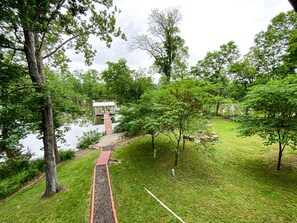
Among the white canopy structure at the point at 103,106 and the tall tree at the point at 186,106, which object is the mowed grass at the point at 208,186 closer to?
the tall tree at the point at 186,106

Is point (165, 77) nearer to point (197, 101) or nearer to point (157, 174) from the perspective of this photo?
point (197, 101)

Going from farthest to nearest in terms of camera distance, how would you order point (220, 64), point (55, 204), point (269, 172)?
point (220, 64) < point (269, 172) < point (55, 204)

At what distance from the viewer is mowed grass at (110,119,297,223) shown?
3463 millimetres

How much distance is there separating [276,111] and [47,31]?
870 centimetres

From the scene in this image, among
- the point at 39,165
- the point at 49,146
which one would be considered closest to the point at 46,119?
the point at 49,146

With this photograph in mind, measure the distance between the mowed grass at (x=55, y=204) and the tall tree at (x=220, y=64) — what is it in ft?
54.5

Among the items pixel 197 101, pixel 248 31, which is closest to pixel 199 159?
pixel 197 101

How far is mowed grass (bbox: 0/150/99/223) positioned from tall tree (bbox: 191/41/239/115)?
16.6 m

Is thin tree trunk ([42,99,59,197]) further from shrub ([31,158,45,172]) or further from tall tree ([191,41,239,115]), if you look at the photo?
tall tree ([191,41,239,115])

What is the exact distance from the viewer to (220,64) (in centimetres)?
1711

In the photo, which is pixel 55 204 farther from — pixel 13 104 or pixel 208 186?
pixel 208 186

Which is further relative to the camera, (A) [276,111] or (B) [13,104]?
(A) [276,111]

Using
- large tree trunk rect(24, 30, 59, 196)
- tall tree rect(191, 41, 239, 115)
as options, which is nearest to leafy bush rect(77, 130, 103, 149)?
large tree trunk rect(24, 30, 59, 196)

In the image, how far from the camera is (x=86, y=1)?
4.70 m
